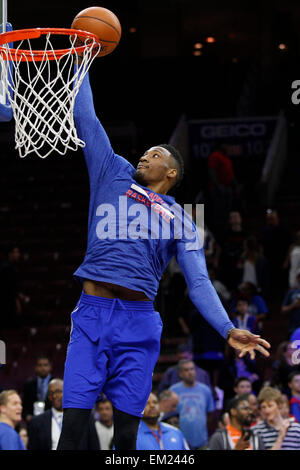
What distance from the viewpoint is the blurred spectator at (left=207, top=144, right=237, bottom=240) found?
15219mm

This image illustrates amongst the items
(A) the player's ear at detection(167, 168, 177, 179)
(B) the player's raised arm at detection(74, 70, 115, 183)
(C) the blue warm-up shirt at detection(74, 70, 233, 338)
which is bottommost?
(C) the blue warm-up shirt at detection(74, 70, 233, 338)

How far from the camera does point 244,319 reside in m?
10.9

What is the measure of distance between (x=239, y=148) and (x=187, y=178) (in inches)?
66.1

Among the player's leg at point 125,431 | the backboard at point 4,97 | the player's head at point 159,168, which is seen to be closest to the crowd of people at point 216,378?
the player's leg at point 125,431

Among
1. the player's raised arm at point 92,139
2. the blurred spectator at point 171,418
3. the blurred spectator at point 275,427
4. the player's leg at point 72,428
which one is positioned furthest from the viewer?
the blurred spectator at point 171,418

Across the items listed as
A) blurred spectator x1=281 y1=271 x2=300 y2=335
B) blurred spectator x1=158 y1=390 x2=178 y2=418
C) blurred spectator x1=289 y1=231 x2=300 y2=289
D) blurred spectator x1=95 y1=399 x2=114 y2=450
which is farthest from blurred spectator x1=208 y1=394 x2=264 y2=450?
blurred spectator x1=289 y1=231 x2=300 y2=289

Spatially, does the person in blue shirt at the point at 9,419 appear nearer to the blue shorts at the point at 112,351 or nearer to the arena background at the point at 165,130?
the blue shorts at the point at 112,351

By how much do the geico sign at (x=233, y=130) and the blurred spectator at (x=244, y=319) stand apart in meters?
8.17

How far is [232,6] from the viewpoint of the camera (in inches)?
954

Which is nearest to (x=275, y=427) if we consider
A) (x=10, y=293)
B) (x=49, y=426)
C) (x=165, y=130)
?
(x=49, y=426)

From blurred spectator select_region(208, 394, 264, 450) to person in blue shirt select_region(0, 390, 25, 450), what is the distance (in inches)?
71.8

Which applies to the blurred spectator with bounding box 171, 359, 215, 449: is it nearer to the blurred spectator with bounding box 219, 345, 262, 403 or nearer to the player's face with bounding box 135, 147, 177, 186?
the blurred spectator with bounding box 219, 345, 262, 403

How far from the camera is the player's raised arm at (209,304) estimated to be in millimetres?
4473

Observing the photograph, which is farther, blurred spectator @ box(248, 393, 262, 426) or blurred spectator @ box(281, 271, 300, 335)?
blurred spectator @ box(281, 271, 300, 335)
